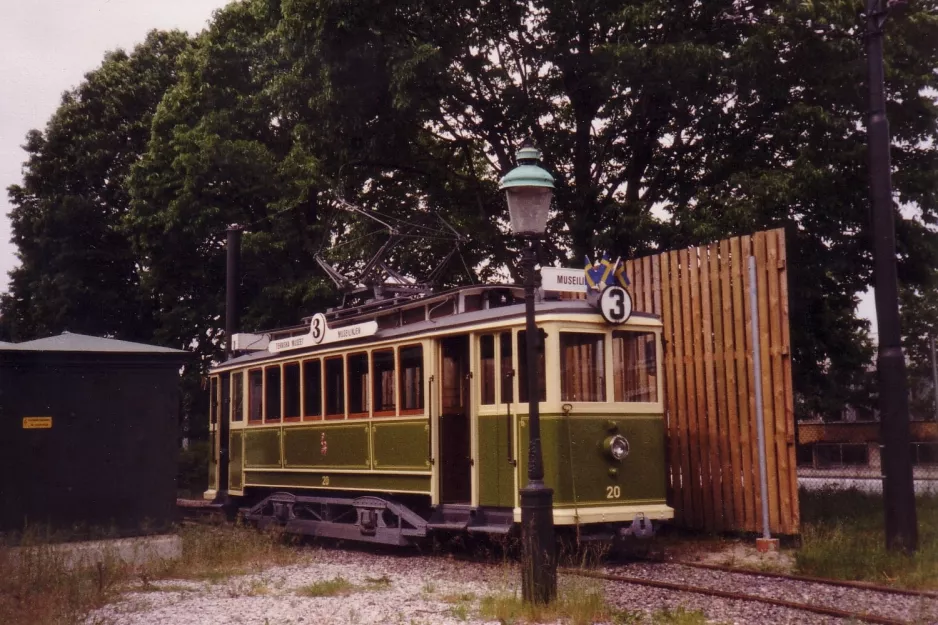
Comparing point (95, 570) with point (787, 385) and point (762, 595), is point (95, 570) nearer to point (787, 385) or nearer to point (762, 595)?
point (762, 595)

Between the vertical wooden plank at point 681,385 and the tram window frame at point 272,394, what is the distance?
562 centimetres

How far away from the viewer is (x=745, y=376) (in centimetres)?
1218

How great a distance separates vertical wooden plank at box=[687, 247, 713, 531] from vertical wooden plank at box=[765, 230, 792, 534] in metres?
1.09

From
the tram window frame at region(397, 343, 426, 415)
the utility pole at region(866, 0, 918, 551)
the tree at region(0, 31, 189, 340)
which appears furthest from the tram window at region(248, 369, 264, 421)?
the tree at region(0, 31, 189, 340)

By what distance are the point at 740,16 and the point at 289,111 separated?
7.80 m

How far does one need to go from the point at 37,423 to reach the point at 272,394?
13.8 ft

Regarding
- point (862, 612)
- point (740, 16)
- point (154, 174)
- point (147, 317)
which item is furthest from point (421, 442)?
point (147, 317)

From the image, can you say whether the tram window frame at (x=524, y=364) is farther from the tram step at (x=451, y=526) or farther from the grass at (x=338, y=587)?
the grass at (x=338, y=587)

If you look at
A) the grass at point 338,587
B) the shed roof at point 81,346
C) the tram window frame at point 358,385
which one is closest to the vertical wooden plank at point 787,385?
the grass at point 338,587

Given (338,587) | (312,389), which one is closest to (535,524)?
(338,587)

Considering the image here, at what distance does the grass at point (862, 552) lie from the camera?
938 centimetres

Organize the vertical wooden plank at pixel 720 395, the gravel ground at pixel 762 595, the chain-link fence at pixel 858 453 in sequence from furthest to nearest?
the chain-link fence at pixel 858 453, the vertical wooden plank at pixel 720 395, the gravel ground at pixel 762 595

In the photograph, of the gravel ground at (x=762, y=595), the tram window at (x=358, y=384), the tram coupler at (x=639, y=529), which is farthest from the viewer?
the tram window at (x=358, y=384)

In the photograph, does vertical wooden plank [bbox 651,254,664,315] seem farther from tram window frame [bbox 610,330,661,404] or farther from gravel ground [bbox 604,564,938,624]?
gravel ground [bbox 604,564,938,624]
